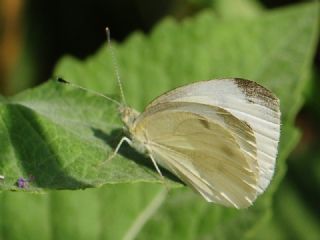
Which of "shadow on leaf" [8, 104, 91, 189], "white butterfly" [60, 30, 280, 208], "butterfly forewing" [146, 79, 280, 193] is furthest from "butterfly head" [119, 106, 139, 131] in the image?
"shadow on leaf" [8, 104, 91, 189]

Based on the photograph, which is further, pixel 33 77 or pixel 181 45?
pixel 33 77

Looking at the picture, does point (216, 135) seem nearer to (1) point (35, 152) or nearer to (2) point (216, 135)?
(2) point (216, 135)

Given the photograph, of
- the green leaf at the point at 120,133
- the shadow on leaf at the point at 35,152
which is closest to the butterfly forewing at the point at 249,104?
the green leaf at the point at 120,133

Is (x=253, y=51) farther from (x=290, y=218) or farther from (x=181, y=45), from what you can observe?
(x=290, y=218)

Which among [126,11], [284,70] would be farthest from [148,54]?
[126,11]

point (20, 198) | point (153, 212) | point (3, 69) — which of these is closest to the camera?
point (20, 198)

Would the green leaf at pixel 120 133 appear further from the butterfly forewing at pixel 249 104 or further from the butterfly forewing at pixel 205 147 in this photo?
the butterfly forewing at pixel 249 104
